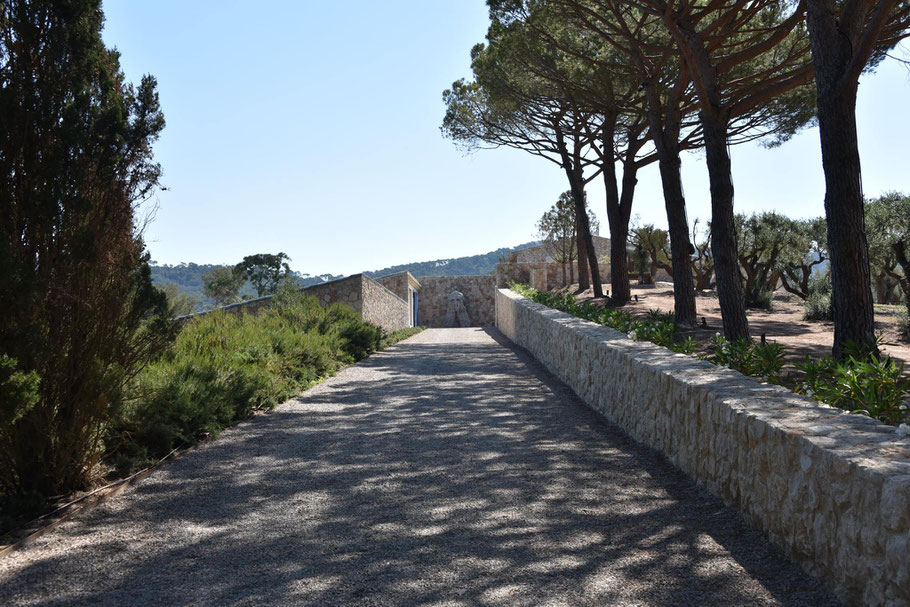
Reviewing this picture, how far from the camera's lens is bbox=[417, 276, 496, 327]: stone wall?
142ft

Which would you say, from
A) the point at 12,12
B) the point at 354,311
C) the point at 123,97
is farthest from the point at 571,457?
the point at 354,311

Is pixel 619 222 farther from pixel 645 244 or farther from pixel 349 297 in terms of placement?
pixel 645 244

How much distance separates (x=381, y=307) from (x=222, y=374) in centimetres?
1502

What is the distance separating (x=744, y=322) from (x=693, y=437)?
546cm

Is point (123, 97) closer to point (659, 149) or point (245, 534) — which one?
point (245, 534)

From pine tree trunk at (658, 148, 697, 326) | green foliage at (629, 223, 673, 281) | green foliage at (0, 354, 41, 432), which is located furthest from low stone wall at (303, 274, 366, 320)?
green foliage at (629, 223, 673, 281)

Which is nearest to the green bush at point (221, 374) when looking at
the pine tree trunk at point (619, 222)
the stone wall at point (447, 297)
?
the pine tree trunk at point (619, 222)

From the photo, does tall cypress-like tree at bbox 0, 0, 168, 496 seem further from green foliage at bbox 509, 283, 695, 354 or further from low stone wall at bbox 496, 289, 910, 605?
green foliage at bbox 509, 283, 695, 354

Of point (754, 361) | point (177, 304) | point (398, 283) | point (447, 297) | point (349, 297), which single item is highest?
point (398, 283)

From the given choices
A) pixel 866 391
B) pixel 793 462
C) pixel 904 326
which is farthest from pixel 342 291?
pixel 793 462

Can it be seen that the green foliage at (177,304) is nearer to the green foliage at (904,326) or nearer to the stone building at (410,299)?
the stone building at (410,299)

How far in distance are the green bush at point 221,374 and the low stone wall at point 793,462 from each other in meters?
4.14

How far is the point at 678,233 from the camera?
1302cm

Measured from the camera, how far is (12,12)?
437cm
